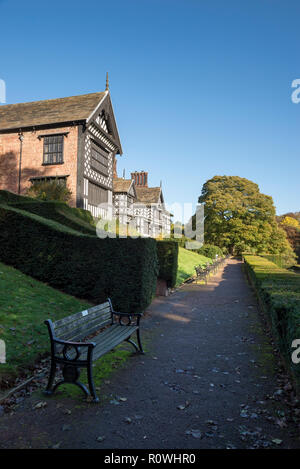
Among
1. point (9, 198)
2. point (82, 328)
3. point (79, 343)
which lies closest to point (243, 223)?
point (9, 198)

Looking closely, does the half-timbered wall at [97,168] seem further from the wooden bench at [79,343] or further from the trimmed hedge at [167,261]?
→ the wooden bench at [79,343]

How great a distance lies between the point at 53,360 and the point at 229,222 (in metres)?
43.0

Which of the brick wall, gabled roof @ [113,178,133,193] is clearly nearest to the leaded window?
the brick wall

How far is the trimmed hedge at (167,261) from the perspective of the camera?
12.6 metres

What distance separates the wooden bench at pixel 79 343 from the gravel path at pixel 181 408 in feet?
0.98

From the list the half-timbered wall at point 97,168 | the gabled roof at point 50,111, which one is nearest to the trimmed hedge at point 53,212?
Result: the half-timbered wall at point 97,168

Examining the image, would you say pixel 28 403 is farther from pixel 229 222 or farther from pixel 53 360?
pixel 229 222

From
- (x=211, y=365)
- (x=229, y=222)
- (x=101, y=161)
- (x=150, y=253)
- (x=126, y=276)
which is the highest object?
(x=101, y=161)

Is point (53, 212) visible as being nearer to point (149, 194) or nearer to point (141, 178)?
point (149, 194)

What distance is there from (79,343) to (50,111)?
22763 millimetres

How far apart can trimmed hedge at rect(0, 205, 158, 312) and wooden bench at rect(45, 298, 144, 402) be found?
2.10 m

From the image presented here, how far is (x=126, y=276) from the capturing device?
26.8 ft

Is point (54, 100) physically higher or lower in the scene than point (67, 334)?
higher
